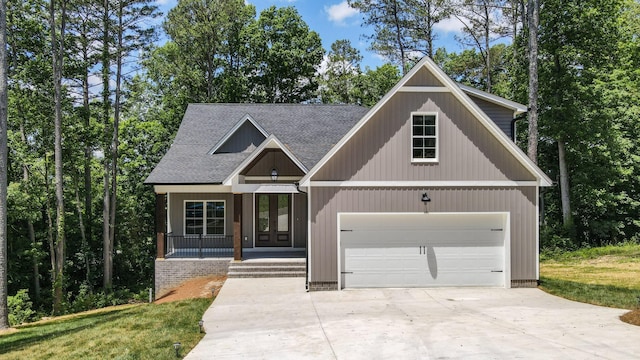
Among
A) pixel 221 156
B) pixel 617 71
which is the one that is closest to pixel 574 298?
pixel 221 156

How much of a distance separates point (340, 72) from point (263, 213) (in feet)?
77.4

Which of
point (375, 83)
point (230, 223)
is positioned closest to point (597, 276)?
point (230, 223)

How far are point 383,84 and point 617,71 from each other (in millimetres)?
14866

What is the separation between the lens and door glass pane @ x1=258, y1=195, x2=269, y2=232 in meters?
18.7

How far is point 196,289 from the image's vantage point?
48.9ft

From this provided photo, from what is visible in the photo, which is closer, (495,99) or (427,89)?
(427,89)

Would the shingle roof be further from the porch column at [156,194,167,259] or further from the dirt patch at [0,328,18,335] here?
the dirt patch at [0,328,18,335]

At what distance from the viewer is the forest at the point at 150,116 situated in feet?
69.5

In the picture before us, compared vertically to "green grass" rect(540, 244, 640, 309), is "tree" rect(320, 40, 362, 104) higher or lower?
higher

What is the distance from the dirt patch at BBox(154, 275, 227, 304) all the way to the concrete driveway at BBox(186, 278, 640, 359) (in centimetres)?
145

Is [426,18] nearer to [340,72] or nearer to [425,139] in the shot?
[340,72]

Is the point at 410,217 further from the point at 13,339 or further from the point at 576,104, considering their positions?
the point at 576,104

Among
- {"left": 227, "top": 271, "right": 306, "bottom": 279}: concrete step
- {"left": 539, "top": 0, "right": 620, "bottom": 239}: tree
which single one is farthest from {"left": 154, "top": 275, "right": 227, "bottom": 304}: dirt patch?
{"left": 539, "top": 0, "right": 620, "bottom": 239}: tree

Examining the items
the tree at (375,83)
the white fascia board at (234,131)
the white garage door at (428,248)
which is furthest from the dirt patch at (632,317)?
the tree at (375,83)
